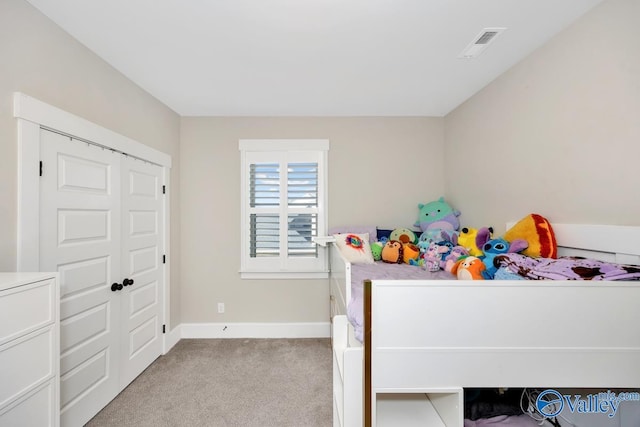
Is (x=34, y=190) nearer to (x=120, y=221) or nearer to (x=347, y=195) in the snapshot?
(x=120, y=221)

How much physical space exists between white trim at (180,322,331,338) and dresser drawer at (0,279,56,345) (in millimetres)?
1867

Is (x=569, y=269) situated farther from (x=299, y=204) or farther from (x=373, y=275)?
(x=299, y=204)

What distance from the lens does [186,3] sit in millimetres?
1352

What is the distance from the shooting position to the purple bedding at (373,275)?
1276 mm

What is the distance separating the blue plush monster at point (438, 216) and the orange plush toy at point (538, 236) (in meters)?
0.91

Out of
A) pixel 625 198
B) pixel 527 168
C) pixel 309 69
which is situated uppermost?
pixel 309 69

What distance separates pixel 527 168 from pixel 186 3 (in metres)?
2.19

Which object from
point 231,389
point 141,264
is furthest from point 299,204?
point 231,389

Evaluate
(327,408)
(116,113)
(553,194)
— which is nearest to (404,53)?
(553,194)

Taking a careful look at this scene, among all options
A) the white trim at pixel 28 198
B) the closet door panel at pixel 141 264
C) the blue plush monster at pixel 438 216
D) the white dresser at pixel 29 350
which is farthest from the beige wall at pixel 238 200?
the white dresser at pixel 29 350

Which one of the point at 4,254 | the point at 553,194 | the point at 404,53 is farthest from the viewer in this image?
the point at 404,53

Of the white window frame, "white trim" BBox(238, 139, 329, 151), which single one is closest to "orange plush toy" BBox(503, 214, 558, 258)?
the white window frame

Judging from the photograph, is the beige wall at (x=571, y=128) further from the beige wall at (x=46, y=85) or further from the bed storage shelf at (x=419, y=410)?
the beige wall at (x=46, y=85)

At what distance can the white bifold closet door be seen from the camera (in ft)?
4.98
